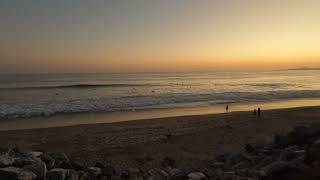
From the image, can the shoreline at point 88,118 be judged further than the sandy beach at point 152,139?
Yes

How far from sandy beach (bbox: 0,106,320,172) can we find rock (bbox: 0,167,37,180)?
463 centimetres

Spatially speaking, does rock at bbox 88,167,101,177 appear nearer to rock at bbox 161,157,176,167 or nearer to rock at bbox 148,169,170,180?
rock at bbox 148,169,170,180

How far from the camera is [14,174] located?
6.52 meters

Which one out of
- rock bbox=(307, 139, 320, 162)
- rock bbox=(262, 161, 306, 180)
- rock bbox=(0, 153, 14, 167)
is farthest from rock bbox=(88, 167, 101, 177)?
rock bbox=(307, 139, 320, 162)

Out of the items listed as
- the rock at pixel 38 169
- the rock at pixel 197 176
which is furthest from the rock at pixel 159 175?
the rock at pixel 38 169

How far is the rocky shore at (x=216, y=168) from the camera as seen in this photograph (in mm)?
6918

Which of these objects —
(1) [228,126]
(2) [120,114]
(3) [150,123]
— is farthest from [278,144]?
(2) [120,114]

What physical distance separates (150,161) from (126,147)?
2.73m

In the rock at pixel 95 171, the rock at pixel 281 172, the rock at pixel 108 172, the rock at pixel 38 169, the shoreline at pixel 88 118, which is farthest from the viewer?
the shoreline at pixel 88 118

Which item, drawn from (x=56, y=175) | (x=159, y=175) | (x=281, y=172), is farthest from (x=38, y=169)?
(x=281, y=172)

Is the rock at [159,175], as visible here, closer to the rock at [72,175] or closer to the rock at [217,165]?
the rock at [72,175]

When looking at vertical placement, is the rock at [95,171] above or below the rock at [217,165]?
above

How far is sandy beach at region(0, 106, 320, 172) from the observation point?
12531mm

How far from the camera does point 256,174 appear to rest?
7605 mm
